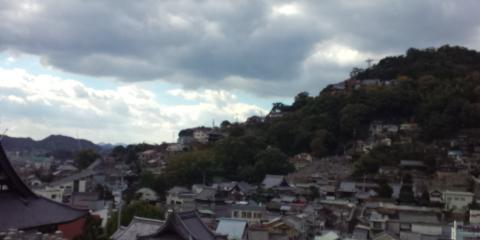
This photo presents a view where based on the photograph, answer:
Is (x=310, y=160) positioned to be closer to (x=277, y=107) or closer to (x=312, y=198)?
(x=312, y=198)

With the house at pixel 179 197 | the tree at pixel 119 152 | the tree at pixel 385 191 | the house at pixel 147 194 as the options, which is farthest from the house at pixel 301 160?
the tree at pixel 119 152

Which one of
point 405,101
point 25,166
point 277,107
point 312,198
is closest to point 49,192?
point 312,198

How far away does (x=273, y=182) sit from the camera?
57.1 metres

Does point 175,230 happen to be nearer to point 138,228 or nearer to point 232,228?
point 138,228

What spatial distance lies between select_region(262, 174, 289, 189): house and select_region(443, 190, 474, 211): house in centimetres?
1703

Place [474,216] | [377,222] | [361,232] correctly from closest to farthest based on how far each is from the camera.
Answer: [361,232] → [377,222] → [474,216]

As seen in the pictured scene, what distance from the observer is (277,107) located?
4018 inches

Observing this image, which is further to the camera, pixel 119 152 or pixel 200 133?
pixel 200 133

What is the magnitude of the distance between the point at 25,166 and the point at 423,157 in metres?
59.8

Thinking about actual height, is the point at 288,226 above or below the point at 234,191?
below

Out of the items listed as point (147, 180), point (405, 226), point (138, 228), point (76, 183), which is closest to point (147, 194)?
point (147, 180)

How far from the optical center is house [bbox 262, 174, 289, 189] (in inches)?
2217

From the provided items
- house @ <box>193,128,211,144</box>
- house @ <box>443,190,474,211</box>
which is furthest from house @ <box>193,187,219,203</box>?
house @ <box>193,128,211,144</box>

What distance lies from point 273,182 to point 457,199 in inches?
756
